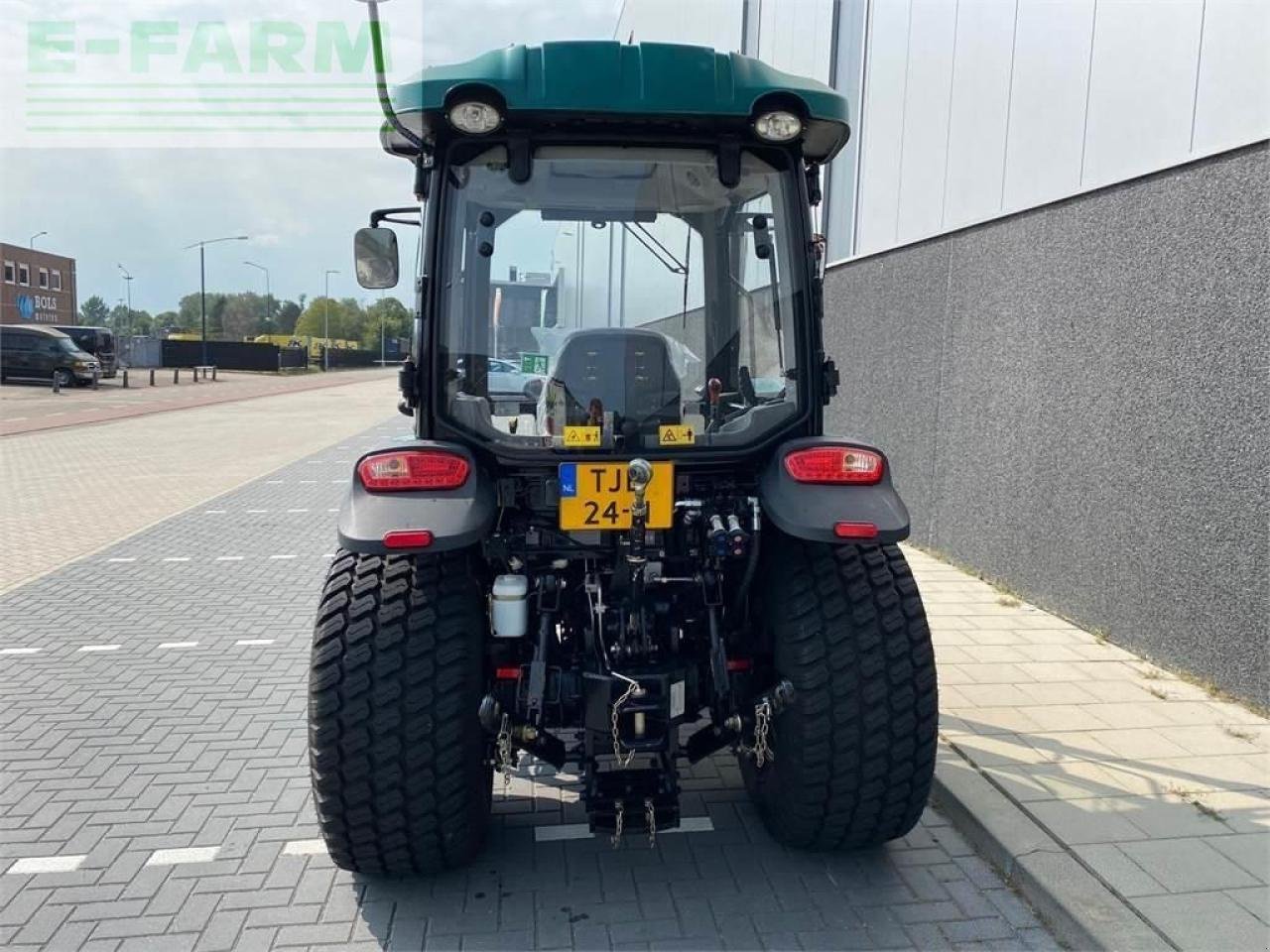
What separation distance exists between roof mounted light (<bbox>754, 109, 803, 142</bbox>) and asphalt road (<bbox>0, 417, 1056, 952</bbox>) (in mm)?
2443

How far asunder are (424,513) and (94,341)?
3707 centimetres

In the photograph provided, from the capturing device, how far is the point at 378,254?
3533 millimetres

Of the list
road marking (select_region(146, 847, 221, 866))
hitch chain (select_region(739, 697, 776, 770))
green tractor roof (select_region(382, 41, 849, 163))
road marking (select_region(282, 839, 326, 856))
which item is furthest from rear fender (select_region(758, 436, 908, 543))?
road marking (select_region(146, 847, 221, 866))

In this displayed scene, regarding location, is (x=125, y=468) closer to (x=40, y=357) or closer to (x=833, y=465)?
(x=833, y=465)

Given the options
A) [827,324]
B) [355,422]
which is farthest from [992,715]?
[355,422]

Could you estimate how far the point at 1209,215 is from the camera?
15.5 ft

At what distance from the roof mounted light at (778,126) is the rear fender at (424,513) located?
1.39 meters

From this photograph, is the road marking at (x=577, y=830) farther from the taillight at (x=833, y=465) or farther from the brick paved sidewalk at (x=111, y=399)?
the brick paved sidewalk at (x=111, y=399)

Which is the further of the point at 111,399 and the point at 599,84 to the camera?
the point at 111,399

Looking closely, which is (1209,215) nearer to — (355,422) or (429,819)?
(429,819)

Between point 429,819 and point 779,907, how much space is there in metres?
1.14

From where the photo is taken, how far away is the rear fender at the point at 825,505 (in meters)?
2.92

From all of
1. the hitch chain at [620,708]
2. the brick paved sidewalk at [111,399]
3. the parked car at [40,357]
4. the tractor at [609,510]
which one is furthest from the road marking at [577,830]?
the parked car at [40,357]

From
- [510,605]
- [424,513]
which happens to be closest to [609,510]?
[510,605]
